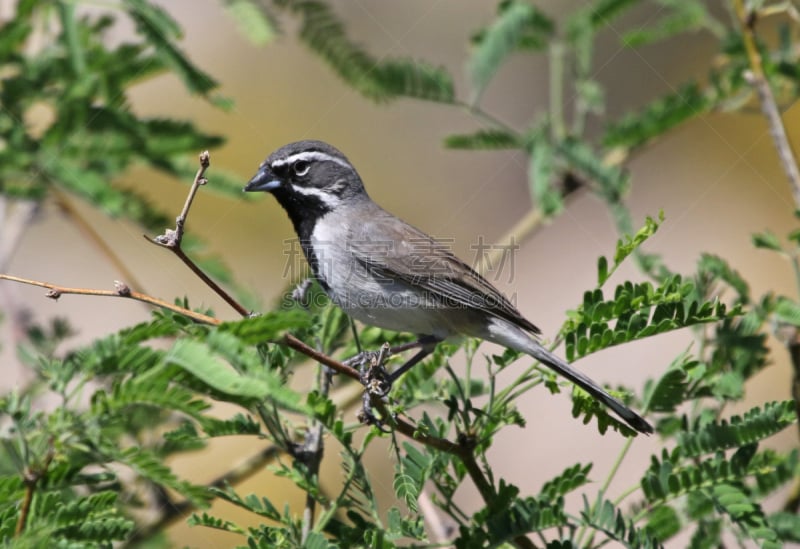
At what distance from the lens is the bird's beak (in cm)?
407

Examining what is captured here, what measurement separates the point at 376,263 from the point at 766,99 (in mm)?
1818

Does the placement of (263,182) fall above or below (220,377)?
above

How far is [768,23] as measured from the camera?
8648 millimetres

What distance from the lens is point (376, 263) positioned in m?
4.23

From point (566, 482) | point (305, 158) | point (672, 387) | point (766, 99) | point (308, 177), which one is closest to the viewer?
point (566, 482)

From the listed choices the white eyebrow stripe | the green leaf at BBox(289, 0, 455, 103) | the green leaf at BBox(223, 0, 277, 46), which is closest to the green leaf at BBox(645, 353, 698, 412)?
the green leaf at BBox(289, 0, 455, 103)

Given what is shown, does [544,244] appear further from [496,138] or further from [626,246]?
[626,246]

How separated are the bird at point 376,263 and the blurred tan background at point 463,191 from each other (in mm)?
2989

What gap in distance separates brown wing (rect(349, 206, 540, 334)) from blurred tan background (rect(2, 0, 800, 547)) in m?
3.11

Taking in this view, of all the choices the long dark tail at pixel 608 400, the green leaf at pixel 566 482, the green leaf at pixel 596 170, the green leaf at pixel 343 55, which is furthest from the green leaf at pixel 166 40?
Result: the green leaf at pixel 566 482

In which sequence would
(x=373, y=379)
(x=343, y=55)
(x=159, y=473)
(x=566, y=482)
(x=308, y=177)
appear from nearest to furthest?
(x=159, y=473)
(x=566, y=482)
(x=373, y=379)
(x=343, y=55)
(x=308, y=177)

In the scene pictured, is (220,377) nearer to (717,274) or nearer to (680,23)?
(717,274)

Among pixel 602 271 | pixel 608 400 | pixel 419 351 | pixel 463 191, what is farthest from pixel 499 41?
pixel 463 191

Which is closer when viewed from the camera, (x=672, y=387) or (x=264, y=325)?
(x=264, y=325)
